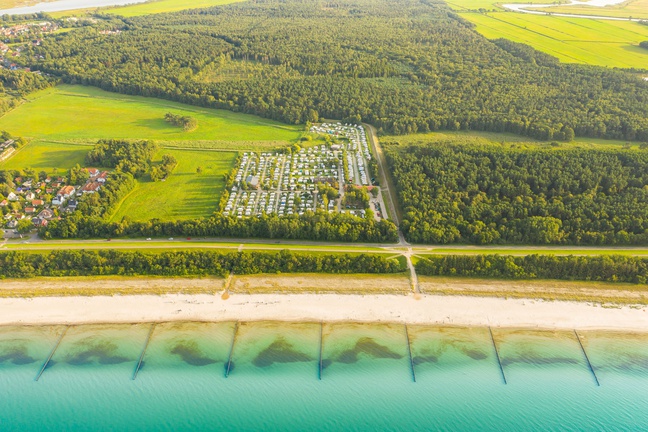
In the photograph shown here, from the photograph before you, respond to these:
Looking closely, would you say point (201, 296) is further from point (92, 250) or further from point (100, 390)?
point (92, 250)

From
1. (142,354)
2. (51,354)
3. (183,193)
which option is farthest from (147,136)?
(142,354)

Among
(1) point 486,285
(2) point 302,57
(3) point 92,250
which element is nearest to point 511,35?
(2) point 302,57

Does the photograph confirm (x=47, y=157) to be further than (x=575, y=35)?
No

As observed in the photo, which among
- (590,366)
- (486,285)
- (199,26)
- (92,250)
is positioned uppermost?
(199,26)

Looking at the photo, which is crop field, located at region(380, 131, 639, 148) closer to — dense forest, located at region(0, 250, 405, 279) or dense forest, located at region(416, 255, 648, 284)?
dense forest, located at region(416, 255, 648, 284)

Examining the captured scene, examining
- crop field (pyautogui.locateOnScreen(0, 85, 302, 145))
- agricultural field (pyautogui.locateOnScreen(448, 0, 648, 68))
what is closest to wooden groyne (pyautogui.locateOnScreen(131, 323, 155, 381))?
crop field (pyautogui.locateOnScreen(0, 85, 302, 145))

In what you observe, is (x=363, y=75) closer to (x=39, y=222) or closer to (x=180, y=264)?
(x=180, y=264)
